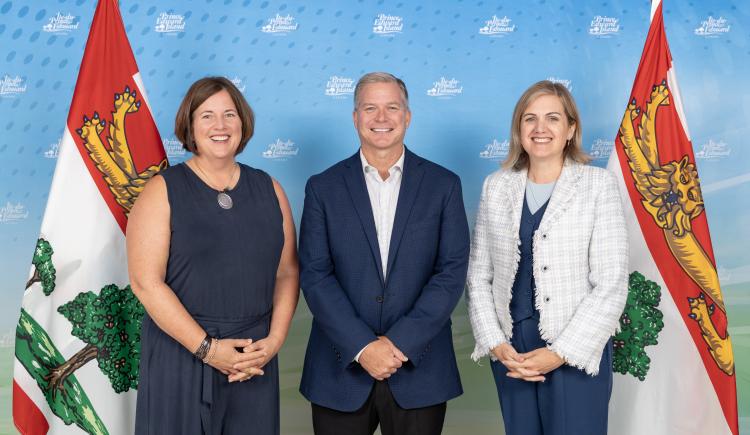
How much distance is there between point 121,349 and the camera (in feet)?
9.43

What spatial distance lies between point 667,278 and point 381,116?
4.51 ft

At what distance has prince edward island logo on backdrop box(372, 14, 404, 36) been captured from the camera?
374 centimetres

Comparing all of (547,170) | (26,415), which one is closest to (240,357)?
(26,415)

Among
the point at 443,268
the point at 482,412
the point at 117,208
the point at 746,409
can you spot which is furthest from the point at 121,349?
the point at 746,409

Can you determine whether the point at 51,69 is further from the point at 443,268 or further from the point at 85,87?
the point at 443,268

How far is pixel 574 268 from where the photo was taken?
2.36 meters

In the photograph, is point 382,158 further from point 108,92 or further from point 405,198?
point 108,92

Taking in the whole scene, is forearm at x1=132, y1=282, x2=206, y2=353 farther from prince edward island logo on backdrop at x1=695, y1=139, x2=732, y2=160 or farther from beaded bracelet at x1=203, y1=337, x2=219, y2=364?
prince edward island logo on backdrop at x1=695, y1=139, x2=732, y2=160

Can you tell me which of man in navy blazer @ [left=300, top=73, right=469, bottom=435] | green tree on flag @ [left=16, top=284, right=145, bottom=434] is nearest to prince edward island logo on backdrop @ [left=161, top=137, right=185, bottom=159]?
green tree on flag @ [left=16, top=284, right=145, bottom=434]

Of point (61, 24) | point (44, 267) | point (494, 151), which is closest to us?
point (44, 267)

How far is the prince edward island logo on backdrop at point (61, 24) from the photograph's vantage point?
3654mm

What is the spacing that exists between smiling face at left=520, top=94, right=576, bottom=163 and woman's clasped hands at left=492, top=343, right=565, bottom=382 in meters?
0.64

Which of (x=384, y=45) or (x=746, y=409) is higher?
(x=384, y=45)

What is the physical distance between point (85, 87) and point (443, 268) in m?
1.51
